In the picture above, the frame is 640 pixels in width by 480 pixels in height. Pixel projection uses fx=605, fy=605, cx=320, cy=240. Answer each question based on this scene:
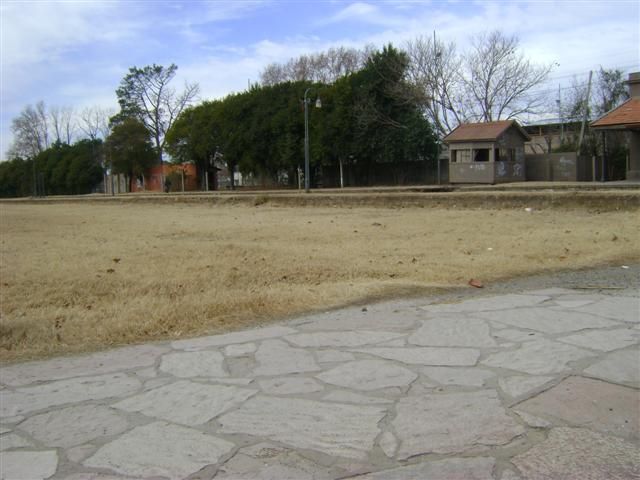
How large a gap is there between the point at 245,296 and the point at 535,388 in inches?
150

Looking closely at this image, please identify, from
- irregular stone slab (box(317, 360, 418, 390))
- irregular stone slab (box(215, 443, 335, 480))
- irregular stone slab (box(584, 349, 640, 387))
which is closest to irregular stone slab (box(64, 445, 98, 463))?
irregular stone slab (box(215, 443, 335, 480))

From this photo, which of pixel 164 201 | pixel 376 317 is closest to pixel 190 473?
pixel 376 317

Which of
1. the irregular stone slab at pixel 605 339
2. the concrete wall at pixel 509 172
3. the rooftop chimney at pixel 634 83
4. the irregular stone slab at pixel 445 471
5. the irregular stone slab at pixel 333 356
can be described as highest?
the rooftop chimney at pixel 634 83

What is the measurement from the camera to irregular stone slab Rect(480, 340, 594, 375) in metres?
4.40

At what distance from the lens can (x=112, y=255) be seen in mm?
10430

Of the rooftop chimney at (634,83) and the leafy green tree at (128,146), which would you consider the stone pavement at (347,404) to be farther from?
the leafy green tree at (128,146)

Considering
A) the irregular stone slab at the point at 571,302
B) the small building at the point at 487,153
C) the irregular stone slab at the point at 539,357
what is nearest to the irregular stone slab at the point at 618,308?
the irregular stone slab at the point at 571,302

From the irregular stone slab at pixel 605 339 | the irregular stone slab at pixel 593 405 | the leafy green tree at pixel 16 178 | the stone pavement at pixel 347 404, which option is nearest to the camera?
the stone pavement at pixel 347 404

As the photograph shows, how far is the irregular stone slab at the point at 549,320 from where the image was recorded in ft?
17.9

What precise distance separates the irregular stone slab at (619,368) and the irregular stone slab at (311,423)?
1.65 metres

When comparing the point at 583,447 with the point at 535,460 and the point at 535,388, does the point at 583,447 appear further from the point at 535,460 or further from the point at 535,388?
the point at 535,388

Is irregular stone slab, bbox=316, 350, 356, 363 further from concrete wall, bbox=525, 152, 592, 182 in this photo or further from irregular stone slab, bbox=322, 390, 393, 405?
concrete wall, bbox=525, 152, 592, 182

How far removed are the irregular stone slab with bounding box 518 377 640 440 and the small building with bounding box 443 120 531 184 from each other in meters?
34.5

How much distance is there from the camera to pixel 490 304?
256 inches
